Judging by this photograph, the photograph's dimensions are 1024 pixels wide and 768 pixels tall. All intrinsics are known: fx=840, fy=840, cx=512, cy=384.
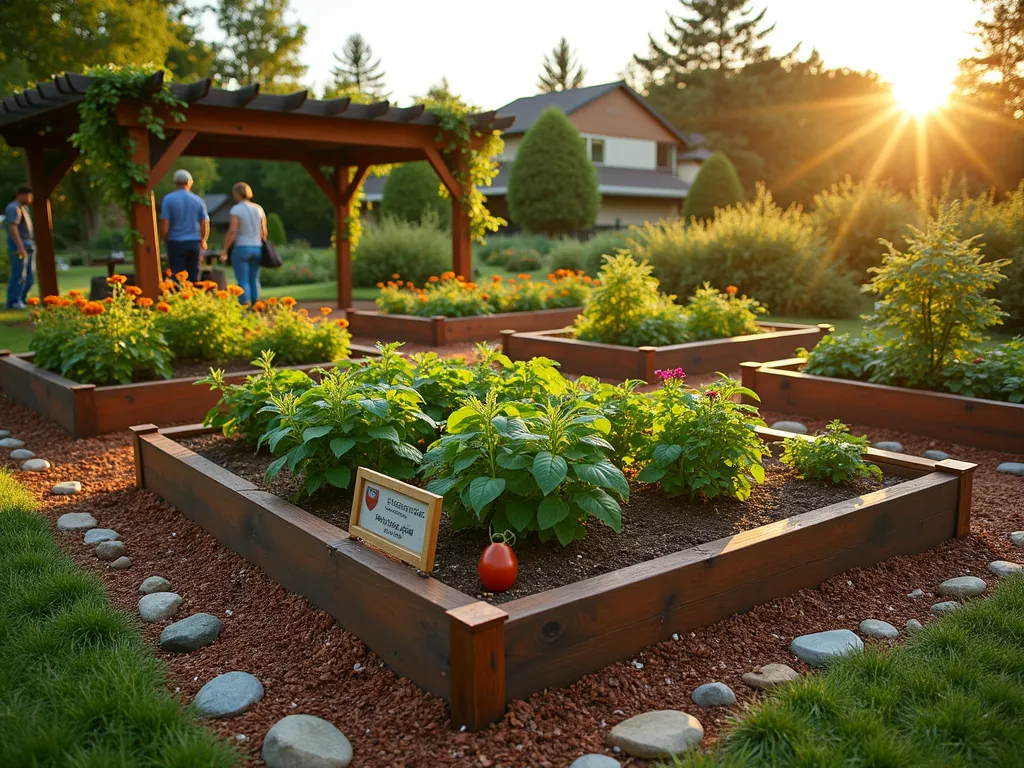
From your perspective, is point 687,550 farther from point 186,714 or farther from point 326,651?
point 186,714

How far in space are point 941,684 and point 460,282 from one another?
842 centimetres

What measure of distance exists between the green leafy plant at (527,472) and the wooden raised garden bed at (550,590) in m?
0.25

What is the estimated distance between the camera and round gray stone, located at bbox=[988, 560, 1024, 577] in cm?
325

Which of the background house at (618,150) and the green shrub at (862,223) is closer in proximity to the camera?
the green shrub at (862,223)

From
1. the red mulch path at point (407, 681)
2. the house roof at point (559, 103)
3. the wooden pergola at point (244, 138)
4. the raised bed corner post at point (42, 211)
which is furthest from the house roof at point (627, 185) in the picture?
the red mulch path at point (407, 681)

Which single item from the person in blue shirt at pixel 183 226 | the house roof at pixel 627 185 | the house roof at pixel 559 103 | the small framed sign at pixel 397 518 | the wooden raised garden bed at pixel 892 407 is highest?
the house roof at pixel 559 103

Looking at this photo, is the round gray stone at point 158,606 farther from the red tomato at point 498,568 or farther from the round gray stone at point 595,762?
the round gray stone at point 595,762

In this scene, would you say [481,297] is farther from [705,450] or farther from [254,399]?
[705,450]

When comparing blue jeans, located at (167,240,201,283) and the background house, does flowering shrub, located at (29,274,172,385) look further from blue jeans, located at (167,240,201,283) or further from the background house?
the background house

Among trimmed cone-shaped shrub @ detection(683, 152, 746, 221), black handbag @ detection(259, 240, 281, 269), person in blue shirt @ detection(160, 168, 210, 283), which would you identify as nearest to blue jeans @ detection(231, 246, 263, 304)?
black handbag @ detection(259, 240, 281, 269)

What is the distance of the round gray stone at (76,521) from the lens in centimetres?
383

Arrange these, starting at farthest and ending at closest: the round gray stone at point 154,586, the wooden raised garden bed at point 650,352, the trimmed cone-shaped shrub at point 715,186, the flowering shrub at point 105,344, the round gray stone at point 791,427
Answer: the trimmed cone-shaped shrub at point 715,186 < the wooden raised garden bed at point 650,352 < the flowering shrub at point 105,344 < the round gray stone at point 791,427 < the round gray stone at point 154,586

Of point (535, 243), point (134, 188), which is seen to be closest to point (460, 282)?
point (134, 188)

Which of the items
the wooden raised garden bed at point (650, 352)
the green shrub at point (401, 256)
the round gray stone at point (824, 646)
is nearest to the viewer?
the round gray stone at point (824, 646)
